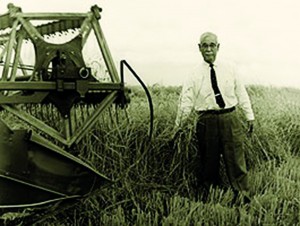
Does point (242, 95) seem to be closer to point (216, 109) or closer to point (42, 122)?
point (216, 109)

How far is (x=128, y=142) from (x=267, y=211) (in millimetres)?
1837

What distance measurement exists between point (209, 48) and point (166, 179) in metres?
1.63

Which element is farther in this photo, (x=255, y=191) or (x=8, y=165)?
(x=255, y=191)

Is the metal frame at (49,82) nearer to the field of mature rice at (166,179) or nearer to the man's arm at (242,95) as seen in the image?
the field of mature rice at (166,179)

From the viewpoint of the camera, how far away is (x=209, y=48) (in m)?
5.25

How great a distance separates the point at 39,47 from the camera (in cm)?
375

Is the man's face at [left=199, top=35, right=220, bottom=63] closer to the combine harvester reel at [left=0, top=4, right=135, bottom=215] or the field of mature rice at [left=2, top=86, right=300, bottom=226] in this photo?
the field of mature rice at [left=2, top=86, right=300, bottom=226]

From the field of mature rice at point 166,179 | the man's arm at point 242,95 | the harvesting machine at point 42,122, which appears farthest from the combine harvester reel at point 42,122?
the man's arm at point 242,95

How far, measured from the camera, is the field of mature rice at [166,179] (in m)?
4.80

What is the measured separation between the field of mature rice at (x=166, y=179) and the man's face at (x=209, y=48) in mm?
977

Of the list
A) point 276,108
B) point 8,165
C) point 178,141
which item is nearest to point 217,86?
point 178,141

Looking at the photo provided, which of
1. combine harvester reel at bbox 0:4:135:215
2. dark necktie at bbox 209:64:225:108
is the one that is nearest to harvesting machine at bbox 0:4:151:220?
combine harvester reel at bbox 0:4:135:215

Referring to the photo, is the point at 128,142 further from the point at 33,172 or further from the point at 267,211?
the point at 33,172

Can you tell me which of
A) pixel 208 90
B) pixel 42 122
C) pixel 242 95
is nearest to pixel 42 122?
pixel 42 122
